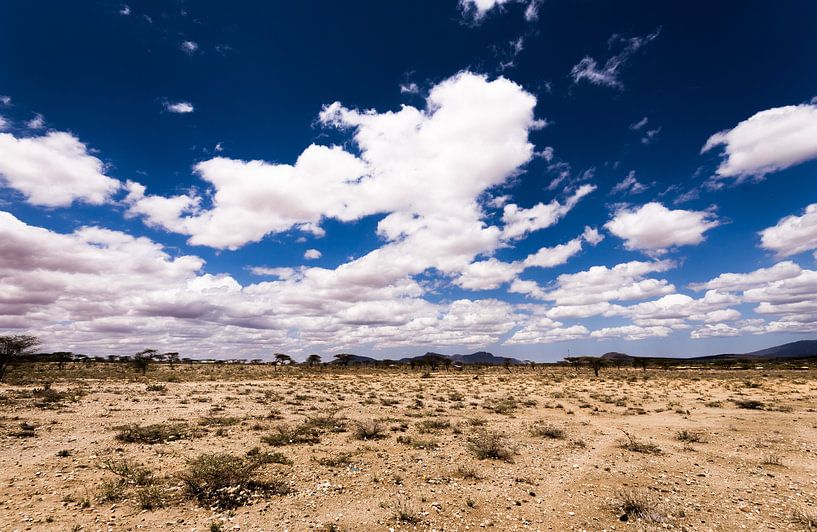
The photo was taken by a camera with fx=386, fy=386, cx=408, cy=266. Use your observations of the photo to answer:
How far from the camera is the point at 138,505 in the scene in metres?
9.48

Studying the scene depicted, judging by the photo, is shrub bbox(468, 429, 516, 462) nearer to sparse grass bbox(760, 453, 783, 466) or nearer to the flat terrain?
the flat terrain

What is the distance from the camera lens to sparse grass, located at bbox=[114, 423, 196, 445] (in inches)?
627

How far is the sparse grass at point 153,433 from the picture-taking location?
15.9m

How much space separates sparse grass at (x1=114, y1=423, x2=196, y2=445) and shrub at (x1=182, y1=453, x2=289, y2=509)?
578 centimetres

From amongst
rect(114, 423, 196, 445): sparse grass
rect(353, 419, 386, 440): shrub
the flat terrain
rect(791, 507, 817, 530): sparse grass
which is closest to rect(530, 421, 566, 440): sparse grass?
the flat terrain

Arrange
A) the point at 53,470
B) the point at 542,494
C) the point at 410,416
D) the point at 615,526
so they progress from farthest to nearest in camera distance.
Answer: the point at 410,416 → the point at 53,470 → the point at 542,494 → the point at 615,526

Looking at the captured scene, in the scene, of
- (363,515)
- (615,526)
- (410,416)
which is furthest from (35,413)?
(615,526)

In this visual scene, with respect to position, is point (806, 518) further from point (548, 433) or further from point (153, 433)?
point (153, 433)

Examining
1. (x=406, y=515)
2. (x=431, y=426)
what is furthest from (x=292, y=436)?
(x=406, y=515)

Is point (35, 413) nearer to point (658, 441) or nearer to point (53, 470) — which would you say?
point (53, 470)

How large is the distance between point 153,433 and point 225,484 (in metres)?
8.53

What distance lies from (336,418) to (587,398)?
2274 cm

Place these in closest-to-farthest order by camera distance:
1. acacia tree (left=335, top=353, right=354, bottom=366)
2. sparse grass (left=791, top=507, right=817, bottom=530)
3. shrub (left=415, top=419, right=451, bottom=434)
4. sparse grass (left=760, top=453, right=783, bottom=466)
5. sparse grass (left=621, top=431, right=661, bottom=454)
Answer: sparse grass (left=791, top=507, right=817, bottom=530) < sparse grass (left=760, top=453, right=783, bottom=466) < sparse grass (left=621, top=431, right=661, bottom=454) < shrub (left=415, top=419, right=451, bottom=434) < acacia tree (left=335, top=353, right=354, bottom=366)

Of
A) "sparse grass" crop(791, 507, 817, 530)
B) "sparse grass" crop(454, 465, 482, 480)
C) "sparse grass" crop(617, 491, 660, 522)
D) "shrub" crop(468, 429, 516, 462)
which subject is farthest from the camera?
"shrub" crop(468, 429, 516, 462)
